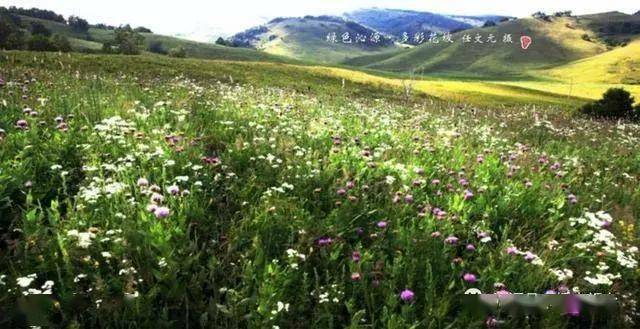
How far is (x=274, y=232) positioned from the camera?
526 centimetres

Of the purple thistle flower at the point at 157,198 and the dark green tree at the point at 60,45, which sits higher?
the dark green tree at the point at 60,45

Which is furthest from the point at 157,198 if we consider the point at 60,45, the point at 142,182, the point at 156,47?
the point at 156,47

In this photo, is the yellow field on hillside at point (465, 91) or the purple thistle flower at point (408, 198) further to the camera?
the yellow field on hillside at point (465, 91)

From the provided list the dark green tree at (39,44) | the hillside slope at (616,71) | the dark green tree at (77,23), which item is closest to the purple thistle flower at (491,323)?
the dark green tree at (39,44)

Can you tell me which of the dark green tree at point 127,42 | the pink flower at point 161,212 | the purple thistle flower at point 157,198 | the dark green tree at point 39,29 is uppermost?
the dark green tree at point 39,29

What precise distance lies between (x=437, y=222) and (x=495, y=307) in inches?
56.8

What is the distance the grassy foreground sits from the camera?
407 centimetres

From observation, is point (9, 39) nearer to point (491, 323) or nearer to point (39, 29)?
point (39, 29)

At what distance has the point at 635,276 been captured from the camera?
5262mm

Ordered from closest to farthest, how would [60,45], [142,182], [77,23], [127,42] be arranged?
[142,182]
[60,45]
[127,42]
[77,23]

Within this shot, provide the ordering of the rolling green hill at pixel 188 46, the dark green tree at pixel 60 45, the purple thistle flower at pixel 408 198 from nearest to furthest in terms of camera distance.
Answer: the purple thistle flower at pixel 408 198
the dark green tree at pixel 60 45
the rolling green hill at pixel 188 46

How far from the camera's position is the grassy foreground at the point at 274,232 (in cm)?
407

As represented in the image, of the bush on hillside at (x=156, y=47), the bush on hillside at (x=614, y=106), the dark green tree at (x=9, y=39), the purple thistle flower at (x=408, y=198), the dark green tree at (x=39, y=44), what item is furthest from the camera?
the bush on hillside at (x=156, y=47)

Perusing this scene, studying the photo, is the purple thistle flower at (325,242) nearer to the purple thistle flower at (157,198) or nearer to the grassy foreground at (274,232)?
the grassy foreground at (274,232)
